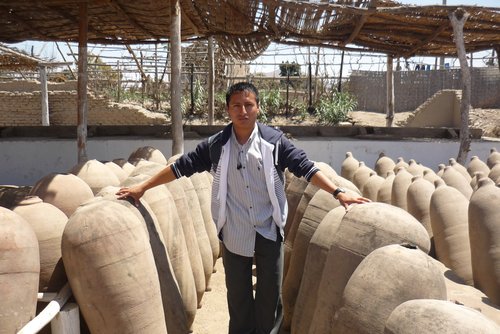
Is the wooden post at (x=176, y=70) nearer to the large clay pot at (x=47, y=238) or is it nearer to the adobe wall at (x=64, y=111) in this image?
the large clay pot at (x=47, y=238)

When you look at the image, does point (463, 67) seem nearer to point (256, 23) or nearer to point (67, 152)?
point (256, 23)

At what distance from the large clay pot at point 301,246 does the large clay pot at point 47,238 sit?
1.43 metres

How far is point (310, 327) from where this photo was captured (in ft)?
7.94

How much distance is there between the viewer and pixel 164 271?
267cm

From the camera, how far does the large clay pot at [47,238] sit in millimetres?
2377

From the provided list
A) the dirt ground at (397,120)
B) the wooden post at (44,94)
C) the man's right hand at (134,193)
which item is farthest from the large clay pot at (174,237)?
the dirt ground at (397,120)

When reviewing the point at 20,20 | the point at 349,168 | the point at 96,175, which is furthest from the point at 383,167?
the point at 20,20

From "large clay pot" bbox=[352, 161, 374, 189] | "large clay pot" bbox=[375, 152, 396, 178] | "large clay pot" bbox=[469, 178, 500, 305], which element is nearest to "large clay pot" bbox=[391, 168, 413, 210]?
"large clay pot" bbox=[352, 161, 374, 189]

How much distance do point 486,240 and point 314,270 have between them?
4.03 feet

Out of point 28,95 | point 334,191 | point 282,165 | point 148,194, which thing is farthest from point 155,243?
point 28,95

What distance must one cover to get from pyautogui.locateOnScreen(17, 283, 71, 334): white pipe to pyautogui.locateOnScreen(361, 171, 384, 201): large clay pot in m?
3.33

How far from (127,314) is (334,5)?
5.94 metres

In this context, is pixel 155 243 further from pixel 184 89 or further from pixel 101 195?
pixel 184 89

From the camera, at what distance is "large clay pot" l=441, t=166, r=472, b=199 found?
455 centimetres
